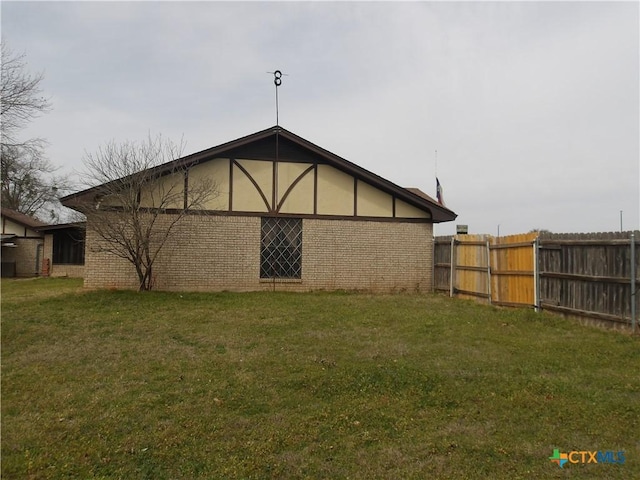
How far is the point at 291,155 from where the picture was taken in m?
14.0

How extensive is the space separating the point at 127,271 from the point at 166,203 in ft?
7.56

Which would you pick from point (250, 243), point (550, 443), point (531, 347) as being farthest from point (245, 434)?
point (250, 243)

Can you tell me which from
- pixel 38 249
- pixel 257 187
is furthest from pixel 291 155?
pixel 38 249

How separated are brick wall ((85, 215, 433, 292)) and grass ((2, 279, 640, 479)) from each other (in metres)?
4.32

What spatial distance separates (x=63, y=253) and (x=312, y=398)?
841 inches

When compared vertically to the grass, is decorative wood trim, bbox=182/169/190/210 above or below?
above

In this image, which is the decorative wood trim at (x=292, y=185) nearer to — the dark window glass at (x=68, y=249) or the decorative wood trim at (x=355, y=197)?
the decorative wood trim at (x=355, y=197)

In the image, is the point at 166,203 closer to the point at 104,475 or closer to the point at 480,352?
the point at 480,352

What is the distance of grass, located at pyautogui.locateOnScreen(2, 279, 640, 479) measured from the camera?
11.2 ft

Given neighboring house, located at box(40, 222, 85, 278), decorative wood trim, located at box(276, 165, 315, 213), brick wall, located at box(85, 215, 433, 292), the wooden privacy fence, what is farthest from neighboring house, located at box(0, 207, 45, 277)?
the wooden privacy fence

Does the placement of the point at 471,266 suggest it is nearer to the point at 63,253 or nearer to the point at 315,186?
the point at 315,186

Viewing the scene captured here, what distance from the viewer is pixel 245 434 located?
3.88 m

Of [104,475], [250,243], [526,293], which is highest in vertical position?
[250,243]

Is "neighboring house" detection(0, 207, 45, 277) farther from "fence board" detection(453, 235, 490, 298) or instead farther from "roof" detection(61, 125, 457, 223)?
"fence board" detection(453, 235, 490, 298)
